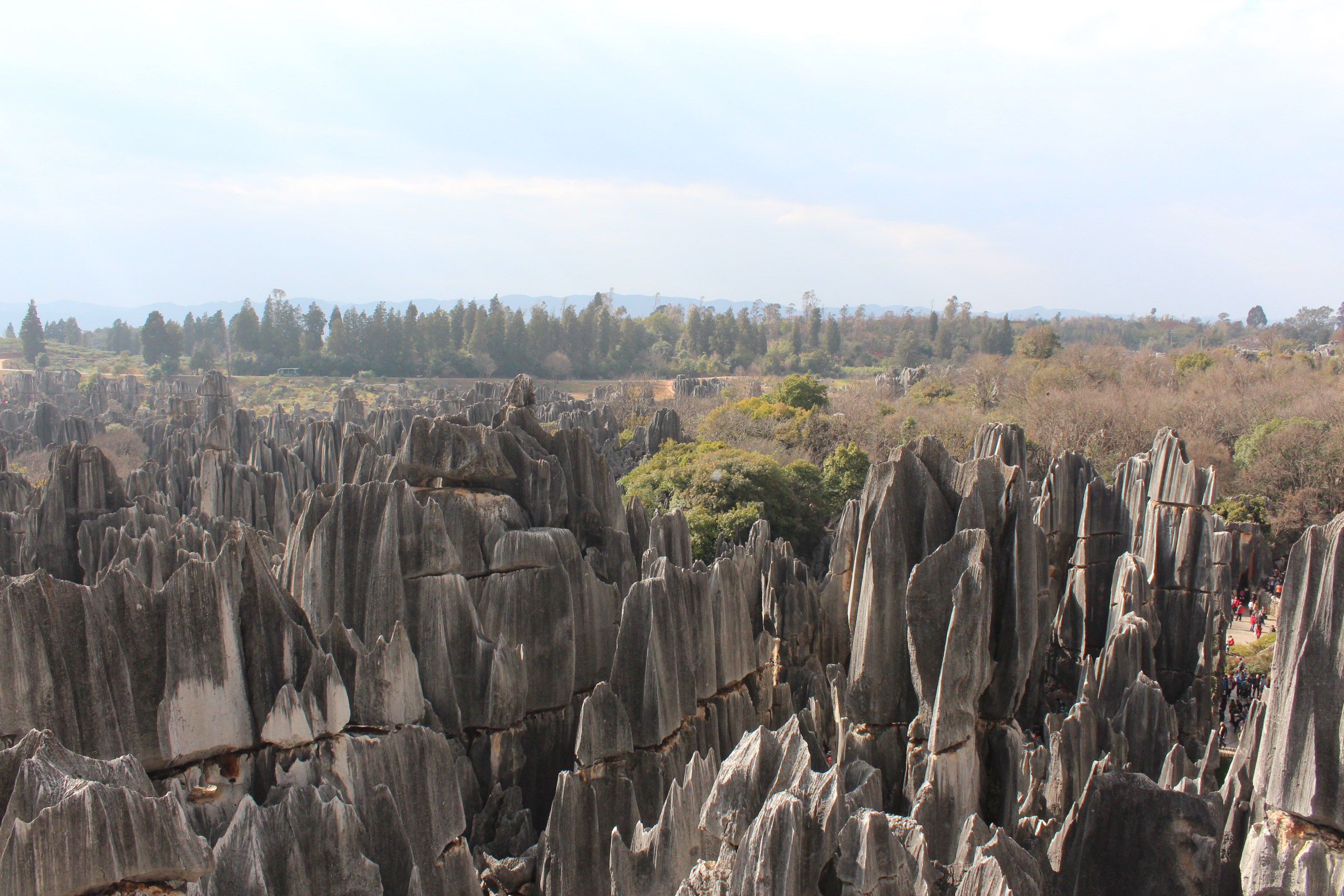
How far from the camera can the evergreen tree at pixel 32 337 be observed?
323 ft

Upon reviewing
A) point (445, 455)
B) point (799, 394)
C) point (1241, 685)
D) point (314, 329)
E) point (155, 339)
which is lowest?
point (1241, 685)

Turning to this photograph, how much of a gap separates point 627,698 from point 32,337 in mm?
116221

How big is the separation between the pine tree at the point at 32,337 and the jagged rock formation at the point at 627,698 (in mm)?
100655

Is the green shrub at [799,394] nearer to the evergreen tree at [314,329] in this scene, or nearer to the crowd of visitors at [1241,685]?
the crowd of visitors at [1241,685]

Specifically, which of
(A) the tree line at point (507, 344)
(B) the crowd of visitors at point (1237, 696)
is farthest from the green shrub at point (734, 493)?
(A) the tree line at point (507, 344)

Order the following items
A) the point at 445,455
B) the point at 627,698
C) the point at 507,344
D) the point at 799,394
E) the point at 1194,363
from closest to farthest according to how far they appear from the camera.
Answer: the point at 627,698, the point at 445,455, the point at 799,394, the point at 1194,363, the point at 507,344

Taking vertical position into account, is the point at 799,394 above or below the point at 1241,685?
above

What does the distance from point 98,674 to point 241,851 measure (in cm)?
234

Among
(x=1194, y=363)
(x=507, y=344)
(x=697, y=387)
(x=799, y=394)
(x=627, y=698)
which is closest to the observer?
(x=627, y=698)

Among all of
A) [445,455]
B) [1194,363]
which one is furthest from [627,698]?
[1194,363]

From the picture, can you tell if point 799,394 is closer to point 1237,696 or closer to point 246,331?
point 1237,696

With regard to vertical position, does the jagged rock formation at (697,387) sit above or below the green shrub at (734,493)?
→ above

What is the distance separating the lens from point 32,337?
99.0 meters

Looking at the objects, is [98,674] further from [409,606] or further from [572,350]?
[572,350]
